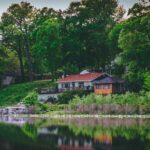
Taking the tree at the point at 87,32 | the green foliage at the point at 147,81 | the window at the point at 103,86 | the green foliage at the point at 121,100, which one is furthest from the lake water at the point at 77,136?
the tree at the point at 87,32

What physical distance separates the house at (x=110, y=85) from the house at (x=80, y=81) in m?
2.42

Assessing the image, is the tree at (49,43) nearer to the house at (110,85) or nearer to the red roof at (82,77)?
the red roof at (82,77)

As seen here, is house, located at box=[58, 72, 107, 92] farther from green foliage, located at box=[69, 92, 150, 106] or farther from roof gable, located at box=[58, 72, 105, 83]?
green foliage, located at box=[69, 92, 150, 106]

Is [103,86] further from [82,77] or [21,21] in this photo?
[21,21]

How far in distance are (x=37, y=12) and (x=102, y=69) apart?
17.5 metres

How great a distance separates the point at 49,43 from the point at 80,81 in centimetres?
928

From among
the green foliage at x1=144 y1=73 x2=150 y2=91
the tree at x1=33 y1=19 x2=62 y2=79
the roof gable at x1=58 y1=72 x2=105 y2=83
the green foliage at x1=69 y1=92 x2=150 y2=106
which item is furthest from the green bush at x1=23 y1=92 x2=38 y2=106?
the green foliage at x1=144 y1=73 x2=150 y2=91

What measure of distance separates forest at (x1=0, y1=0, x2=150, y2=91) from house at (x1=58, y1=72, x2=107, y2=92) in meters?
4.42

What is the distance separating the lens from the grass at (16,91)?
84.9 meters

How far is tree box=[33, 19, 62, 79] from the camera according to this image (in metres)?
89.4

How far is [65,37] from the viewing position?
92375mm

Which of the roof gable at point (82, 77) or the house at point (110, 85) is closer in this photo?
the house at point (110, 85)

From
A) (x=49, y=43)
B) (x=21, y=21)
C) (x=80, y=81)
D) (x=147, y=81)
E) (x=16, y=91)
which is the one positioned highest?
(x=21, y=21)

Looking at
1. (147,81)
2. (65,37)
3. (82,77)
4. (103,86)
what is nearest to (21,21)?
(65,37)
